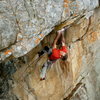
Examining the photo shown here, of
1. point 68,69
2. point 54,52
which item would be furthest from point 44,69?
point 68,69

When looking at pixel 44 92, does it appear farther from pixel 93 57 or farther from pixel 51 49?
pixel 93 57

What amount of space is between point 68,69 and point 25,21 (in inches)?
149

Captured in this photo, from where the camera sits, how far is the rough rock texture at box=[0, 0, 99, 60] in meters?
3.32

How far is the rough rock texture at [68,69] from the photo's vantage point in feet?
16.9

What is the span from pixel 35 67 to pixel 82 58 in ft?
8.88

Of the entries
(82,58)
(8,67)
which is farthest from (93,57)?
(8,67)

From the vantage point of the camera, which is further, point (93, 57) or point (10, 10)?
point (93, 57)

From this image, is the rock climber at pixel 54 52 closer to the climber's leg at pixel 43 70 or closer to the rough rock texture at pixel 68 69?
the climber's leg at pixel 43 70

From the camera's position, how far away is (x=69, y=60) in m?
6.68

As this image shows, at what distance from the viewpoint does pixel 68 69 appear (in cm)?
681

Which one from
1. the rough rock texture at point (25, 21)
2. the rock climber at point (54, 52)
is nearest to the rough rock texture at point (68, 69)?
the rough rock texture at point (25, 21)

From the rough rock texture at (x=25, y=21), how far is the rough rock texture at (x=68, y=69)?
0.05m

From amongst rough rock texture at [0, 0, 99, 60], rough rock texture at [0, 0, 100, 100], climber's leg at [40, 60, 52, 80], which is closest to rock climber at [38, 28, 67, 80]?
climber's leg at [40, 60, 52, 80]

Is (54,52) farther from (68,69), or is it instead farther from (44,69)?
(68,69)
